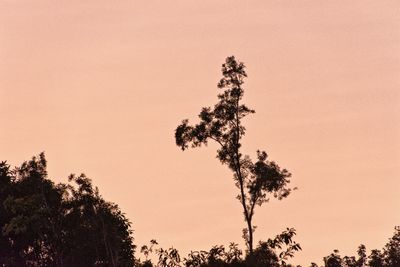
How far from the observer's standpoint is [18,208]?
8562cm

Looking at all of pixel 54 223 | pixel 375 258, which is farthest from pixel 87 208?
pixel 375 258

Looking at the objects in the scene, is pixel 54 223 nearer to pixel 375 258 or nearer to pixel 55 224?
pixel 55 224

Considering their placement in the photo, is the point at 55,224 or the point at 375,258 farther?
the point at 375,258

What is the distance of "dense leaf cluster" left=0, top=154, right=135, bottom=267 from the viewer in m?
84.3

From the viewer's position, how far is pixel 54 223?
92.2 metres

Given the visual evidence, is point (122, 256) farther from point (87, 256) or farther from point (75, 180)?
point (75, 180)

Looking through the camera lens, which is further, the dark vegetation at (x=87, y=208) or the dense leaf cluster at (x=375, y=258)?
the dense leaf cluster at (x=375, y=258)

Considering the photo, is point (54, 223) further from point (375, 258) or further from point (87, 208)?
point (375, 258)

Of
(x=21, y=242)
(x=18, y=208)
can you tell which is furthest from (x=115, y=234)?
(x=21, y=242)

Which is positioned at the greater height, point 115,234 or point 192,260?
point 115,234

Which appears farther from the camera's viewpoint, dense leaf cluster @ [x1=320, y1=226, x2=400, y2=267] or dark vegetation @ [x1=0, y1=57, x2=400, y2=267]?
dense leaf cluster @ [x1=320, y1=226, x2=400, y2=267]

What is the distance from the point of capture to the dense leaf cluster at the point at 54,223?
84.3 m

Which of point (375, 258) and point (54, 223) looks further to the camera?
point (375, 258)

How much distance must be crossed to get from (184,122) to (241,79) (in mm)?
5878
